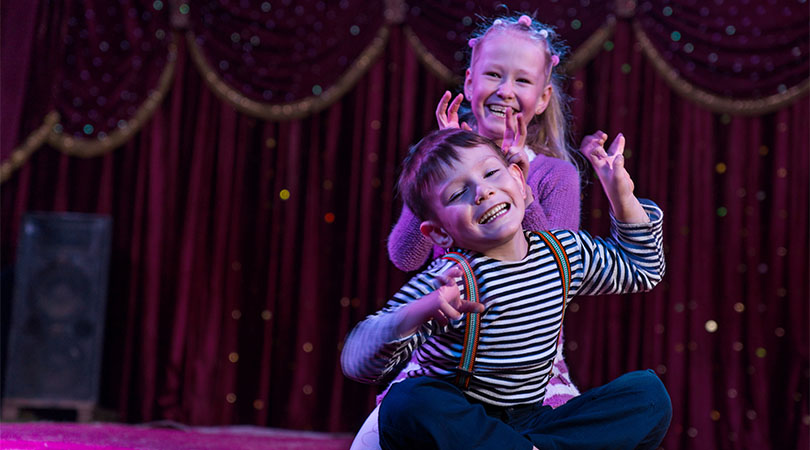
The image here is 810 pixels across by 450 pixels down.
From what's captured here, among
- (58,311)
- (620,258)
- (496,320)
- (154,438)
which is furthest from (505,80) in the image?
(58,311)

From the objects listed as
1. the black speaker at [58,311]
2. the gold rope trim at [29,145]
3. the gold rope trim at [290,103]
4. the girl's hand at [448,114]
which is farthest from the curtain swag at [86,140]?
the girl's hand at [448,114]

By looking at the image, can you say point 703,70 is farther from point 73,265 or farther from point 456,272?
point 73,265

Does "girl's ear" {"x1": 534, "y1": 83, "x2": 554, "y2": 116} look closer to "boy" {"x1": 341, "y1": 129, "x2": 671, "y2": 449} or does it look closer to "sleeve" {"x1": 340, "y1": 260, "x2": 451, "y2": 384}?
"boy" {"x1": 341, "y1": 129, "x2": 671, "y2": 449}

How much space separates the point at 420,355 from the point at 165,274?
97.8 inches

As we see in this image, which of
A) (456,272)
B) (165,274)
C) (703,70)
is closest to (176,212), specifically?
(165,274)

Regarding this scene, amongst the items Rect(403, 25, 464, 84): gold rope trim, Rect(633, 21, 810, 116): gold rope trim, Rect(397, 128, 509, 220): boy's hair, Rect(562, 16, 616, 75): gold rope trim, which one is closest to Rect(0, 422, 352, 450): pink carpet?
Rect(397, 128, 509, 220): boy's hair

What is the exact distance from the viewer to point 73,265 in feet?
10.4

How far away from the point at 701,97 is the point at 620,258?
2.18 metres

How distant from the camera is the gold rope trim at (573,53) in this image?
10.8 feet

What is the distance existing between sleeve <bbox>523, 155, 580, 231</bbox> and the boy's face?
0.98ft

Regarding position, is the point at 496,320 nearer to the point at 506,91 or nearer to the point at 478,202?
the point at 478,202

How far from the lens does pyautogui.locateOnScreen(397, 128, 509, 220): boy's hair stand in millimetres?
1294

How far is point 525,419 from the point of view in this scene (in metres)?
1.28

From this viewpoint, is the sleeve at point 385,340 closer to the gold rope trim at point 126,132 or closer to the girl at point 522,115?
the girl at point 522,115
